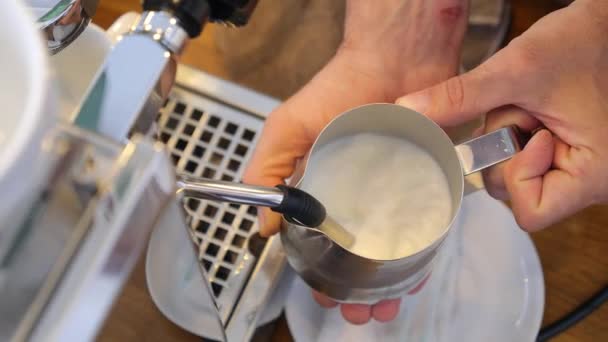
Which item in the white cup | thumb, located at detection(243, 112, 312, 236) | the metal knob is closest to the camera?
the white cup

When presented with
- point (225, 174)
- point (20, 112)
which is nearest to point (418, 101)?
point (225, 174)

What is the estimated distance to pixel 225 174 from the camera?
0.40 meters

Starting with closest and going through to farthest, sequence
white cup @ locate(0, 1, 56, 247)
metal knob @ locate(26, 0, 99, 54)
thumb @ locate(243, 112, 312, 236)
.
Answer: white cup @ locate(0, 1, 56, 247), metal knob @ locate(26, 0, 99, 54), thumb @ locate(243, 112, 312, 236)

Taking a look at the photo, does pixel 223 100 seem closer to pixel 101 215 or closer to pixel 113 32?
pixel 113 32

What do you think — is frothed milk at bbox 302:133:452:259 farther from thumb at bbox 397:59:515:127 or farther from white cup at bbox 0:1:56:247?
white cup at bbox 0:1:56:247

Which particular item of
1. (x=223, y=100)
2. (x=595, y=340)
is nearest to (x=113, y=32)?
(x=223, y=100)

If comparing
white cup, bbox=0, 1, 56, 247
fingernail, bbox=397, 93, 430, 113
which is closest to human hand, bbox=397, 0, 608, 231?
fingernail, bbox=397, 93, 430, 113

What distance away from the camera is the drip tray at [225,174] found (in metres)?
0.36

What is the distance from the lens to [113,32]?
1.07 ft

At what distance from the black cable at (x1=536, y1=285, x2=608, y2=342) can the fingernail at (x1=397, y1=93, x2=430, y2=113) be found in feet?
0.61

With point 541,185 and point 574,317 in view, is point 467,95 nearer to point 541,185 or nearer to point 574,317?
point 541,185

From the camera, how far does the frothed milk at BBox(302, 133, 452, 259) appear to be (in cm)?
28

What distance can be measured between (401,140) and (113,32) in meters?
0.17

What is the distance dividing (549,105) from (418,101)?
0.24ft
